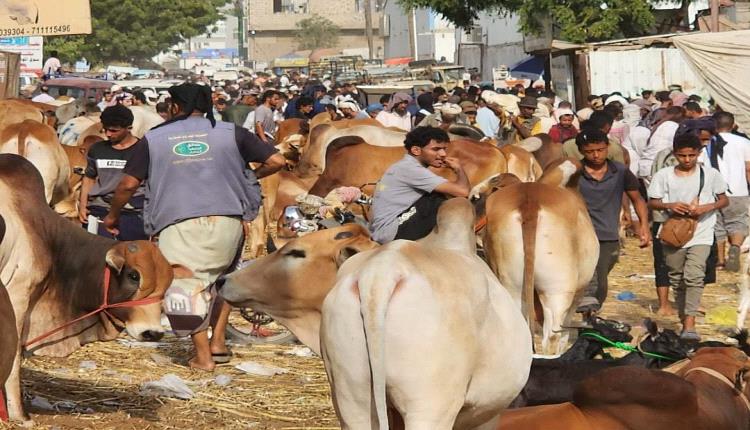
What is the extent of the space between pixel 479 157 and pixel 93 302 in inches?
214

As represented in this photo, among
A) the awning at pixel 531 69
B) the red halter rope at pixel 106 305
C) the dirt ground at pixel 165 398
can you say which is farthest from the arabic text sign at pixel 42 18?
the red halter rope at pixel 106 305

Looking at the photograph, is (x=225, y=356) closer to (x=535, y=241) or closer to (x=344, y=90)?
(x=535, y=241)

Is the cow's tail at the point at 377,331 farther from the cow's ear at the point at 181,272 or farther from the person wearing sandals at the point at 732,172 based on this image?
the person wearing sandals at the point at 732,172

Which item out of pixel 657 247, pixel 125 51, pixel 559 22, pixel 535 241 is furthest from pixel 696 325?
pixel 125 51

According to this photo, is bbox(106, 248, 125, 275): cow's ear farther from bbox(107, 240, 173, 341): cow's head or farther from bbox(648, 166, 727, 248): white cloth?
bbox(648, 166, 727, 248): white cloth

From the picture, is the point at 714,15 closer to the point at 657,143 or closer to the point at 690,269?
the point at 657,143

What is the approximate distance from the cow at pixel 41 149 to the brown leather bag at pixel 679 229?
5.06m

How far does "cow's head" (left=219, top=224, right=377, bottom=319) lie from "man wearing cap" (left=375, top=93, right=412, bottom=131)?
14.7 m

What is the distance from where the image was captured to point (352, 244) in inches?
212

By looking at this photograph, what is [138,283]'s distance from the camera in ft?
22.3

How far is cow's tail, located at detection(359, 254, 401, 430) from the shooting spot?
4.13m

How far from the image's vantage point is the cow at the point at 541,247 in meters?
8.05

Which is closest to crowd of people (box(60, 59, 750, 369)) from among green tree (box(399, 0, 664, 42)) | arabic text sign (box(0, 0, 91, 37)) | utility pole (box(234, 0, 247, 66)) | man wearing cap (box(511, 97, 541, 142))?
man wearing cap (box(511, 97, 541, 142))

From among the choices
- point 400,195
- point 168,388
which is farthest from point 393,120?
point 400,195
